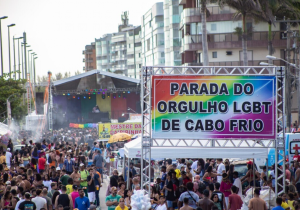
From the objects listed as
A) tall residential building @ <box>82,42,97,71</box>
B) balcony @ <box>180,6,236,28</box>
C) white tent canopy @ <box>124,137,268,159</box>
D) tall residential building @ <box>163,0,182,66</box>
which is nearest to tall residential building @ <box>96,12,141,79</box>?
tall residential building @ <box>82,42,97,71</box>

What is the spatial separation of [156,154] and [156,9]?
2889 inches

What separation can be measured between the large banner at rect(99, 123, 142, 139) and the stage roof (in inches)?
965

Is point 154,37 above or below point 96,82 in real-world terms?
above

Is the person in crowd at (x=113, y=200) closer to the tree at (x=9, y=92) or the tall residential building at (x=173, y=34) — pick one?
the tree at (x=9, y=92)

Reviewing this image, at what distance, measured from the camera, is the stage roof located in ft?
194

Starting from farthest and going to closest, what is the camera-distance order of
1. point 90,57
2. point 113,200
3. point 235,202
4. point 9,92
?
1. point 90,57
2. point 9,92
3. point 113,200
4. point 235,202

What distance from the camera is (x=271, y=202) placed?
13039mm

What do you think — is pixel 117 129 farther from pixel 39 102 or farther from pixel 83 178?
pixel 39 102

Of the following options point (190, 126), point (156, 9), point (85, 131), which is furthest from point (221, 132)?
point (156, 9)

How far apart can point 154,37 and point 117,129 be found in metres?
54.2

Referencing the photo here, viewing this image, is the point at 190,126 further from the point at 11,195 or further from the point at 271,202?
the point at 11,195

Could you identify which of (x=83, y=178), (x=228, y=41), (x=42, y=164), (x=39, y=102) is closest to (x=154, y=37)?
(x=39, y=102)

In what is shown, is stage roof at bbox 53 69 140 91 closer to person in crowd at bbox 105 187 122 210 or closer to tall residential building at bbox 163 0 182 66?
tall residential building at bbox 163 0 182 66

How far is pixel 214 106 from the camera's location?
1375cm
